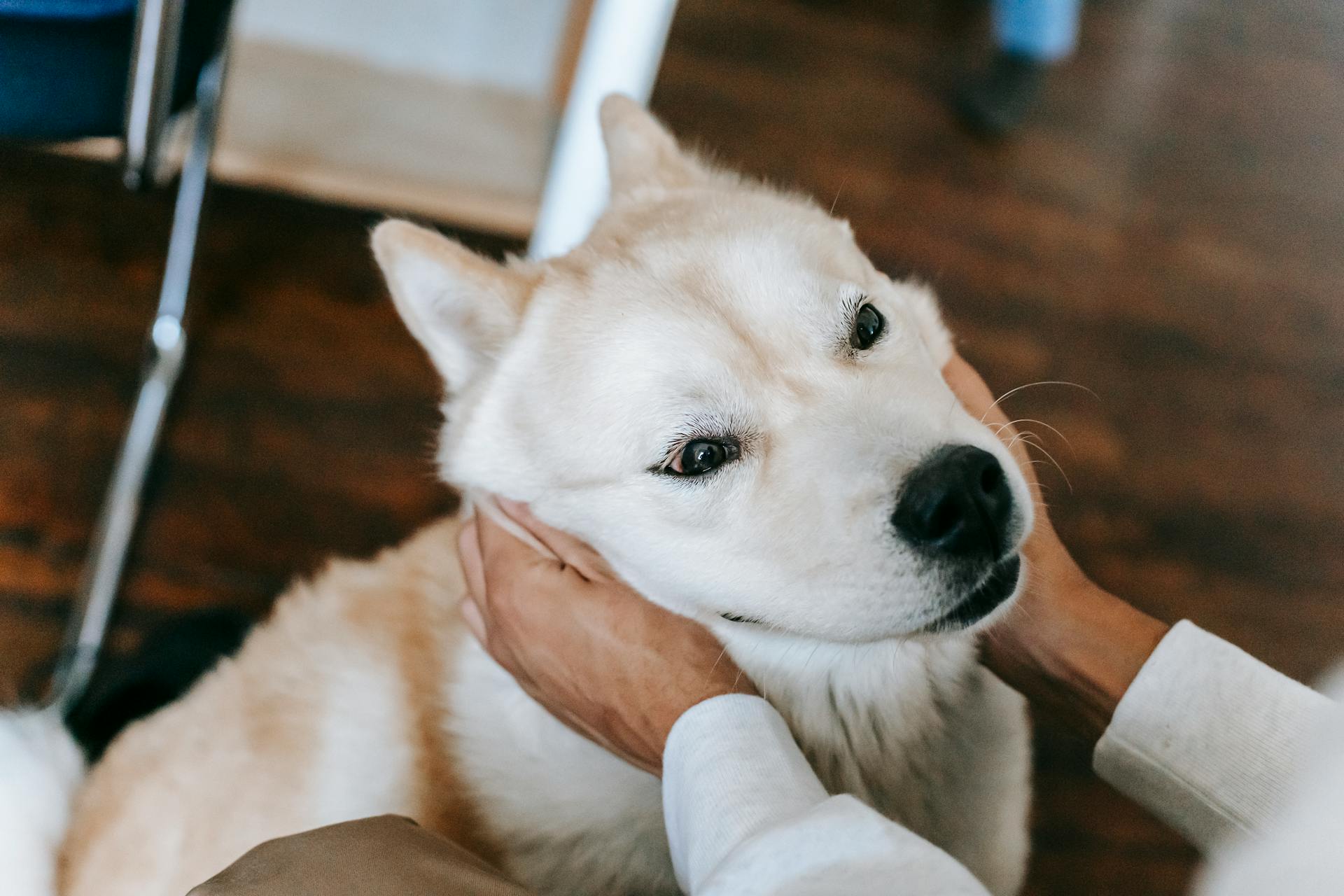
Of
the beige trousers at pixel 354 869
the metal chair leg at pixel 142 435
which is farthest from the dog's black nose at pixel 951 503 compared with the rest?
the metal chair leg at pixel 142 435

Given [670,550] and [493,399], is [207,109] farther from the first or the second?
[670,550]

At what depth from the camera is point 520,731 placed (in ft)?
4.50

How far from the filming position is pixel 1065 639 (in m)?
1.25

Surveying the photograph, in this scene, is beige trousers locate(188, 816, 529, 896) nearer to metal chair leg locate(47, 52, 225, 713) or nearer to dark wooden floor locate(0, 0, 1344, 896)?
metal chair leg locate(47, 52, 225, 713)

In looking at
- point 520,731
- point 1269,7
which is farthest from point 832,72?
point 520,731

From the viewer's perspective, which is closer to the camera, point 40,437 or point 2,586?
point 2,586

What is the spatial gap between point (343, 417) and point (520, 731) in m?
1.32

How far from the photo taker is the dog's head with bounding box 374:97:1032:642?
1.07m

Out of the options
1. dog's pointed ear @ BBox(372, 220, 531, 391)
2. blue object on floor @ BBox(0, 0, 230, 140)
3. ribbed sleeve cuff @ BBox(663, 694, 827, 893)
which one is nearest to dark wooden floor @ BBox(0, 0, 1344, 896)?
blue object on floor @ BBox(0, 0, 230, 140)

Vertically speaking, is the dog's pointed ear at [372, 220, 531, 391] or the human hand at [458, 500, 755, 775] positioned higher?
the dog's pointed ear at [372, 220, 531, 391]

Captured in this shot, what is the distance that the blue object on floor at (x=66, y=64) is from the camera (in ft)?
4.58

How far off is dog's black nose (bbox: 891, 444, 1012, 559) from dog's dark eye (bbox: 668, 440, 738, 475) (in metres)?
0.23

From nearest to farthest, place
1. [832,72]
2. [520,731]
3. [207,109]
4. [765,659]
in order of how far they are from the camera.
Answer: [765,659] → [520,731] → [207,109] → [832,72]

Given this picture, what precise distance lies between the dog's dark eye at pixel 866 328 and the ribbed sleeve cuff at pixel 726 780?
18.5 inches
